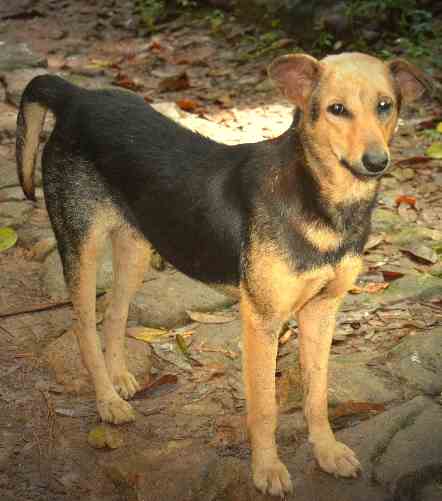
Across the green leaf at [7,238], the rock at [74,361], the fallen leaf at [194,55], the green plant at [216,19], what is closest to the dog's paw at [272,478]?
the rock at [74,361]

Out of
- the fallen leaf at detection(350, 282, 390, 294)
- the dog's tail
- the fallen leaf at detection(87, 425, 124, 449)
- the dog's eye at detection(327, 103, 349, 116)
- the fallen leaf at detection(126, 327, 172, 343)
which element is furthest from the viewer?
the fallen leaf at detection(350, 282, 390, 294)

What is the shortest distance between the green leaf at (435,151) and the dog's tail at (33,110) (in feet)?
12.8

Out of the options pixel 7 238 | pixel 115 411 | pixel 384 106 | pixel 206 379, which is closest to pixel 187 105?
pixel 7 238

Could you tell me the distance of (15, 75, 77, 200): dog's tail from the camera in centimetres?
468

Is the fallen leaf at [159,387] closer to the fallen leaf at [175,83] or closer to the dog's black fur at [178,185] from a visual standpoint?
the dog's black fur at [178,185]

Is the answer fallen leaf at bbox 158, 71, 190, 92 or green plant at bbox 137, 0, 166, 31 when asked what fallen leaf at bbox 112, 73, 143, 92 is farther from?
green plant at bbox 137, 0, 166, 31

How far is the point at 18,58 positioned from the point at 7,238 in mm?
4070

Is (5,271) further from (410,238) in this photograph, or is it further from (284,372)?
(410,238)

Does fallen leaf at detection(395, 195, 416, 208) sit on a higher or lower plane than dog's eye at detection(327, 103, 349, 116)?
A: lower

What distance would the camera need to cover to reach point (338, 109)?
11.7 feet

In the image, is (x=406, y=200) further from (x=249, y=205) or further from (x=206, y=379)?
(x=249, y=205)

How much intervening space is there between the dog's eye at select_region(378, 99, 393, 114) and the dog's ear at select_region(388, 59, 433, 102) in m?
0.25

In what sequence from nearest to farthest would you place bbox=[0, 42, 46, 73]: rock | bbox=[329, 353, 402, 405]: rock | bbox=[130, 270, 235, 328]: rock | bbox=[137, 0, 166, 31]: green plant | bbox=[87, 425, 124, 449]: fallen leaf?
bbox=[87, 425, 124, 449]: fallen leaf
bbox=[329, 353, 402, 405]: rock
bbox=[130, 270, 235, 328]: rock
bbox=[0, 42, 46, 73]: rock
bbox=[137, 0, 166, 31]: green plant

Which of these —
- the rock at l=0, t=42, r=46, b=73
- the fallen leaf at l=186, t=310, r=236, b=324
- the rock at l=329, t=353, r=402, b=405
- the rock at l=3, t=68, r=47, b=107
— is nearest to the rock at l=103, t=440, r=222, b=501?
the rock at l=329, t=353, r=402, b=405
